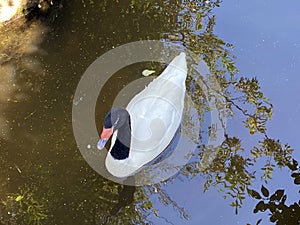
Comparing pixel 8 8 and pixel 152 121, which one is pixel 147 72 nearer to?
pixel 152 121

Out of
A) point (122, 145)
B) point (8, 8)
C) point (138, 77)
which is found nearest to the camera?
point (122, 145)

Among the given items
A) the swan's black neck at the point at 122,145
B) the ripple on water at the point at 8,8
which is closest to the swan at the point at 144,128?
the swan's black neck at the point at 122,145

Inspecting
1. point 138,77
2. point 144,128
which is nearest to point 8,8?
point 138,77

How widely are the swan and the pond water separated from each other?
166 mm

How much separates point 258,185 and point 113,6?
2021mm

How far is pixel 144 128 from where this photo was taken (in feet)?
10.2

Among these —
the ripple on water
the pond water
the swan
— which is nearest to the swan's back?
the swan

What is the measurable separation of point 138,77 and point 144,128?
Result: 0.66 metres

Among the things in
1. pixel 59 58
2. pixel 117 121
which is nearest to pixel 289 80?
pixel 117 121

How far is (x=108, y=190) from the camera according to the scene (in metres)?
3.05

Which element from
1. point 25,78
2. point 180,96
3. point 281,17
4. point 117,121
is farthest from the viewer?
point 281,17

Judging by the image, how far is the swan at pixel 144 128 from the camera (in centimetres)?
302

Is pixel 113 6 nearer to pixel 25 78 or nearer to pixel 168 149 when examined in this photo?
pixel 25 78

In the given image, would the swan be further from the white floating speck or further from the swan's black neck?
the white floating speck
